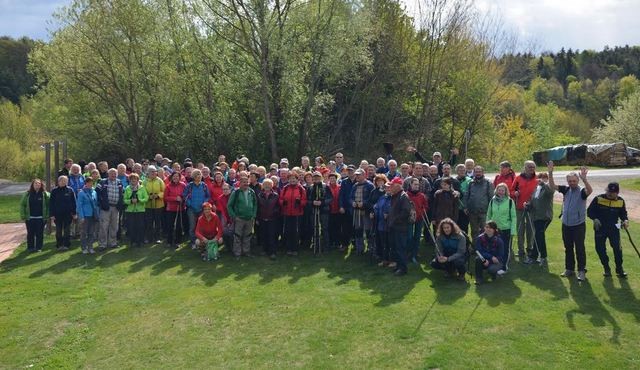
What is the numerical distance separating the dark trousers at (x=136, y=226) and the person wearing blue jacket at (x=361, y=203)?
532 centimetres

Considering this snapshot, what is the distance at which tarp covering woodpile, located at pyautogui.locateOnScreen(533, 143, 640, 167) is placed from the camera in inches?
1470

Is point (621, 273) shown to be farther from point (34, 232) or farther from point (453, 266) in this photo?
point (34, 232)

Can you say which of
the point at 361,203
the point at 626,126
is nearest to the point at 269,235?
the point at 361,203

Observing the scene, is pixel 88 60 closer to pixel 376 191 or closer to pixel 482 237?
pixel 376 191

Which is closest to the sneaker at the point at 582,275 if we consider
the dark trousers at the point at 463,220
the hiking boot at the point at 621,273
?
the hiking boot at the point at 621,273

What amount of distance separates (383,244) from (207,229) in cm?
407

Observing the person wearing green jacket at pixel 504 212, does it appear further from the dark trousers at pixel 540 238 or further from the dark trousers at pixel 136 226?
the dark trousers at pixel 136 226

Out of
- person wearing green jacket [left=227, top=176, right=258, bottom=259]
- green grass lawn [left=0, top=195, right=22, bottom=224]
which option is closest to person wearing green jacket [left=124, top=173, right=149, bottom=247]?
person wearing green jacket [left=227, top=176, right=258, bottom=259]

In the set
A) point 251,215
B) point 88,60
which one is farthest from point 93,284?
point 88,60

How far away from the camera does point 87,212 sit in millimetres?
12156

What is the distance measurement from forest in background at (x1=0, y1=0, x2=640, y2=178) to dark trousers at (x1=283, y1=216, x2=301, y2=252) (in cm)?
1196

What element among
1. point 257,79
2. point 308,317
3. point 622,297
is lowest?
point 308,317

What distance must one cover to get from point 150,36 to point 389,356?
2140 cm

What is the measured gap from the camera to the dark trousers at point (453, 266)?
9.53m
